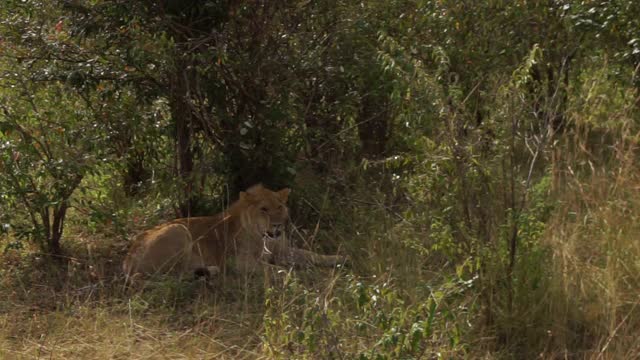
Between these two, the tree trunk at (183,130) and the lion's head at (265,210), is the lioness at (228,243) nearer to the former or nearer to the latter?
the lion's head at (265,210)

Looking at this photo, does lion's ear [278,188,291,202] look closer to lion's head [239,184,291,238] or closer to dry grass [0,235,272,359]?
lion's head [239,184,291,238]

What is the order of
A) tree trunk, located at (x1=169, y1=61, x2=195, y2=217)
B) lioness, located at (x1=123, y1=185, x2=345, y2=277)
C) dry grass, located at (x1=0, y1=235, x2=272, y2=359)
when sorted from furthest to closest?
tree trunk, located at (x1=169, y1=61, x2=195, y2=217), lioness, located at (x1=123, y1=185, x2=345, y2=277), dry grass, located at (x1=0, y1=235, x2=272, y2=359)

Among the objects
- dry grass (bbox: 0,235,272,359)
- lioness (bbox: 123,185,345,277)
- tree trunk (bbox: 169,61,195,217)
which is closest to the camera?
dry grass (bbox: 0,235,272,359)

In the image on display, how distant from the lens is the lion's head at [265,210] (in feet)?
22.3

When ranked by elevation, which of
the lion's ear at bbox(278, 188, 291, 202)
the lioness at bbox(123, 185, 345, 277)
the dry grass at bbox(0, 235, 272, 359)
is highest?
the lion's ear at bbox(278, 188, 291, 202)

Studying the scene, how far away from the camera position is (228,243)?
675 centimetres

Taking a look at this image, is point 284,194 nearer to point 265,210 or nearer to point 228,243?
point 265,210

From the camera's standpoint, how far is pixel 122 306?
5910mm

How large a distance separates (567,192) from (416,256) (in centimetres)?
122

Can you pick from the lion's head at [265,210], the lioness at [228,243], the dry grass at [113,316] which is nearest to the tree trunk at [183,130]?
the lioness at [228,243]

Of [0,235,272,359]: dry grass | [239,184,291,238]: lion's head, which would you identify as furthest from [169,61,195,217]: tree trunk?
[0,235,272,359]: dry grass

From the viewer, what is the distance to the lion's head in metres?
6.80

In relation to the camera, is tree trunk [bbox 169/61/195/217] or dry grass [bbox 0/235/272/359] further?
tree trunk [bbox 169/61/195/217]

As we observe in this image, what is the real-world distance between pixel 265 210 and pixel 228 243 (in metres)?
0.33
